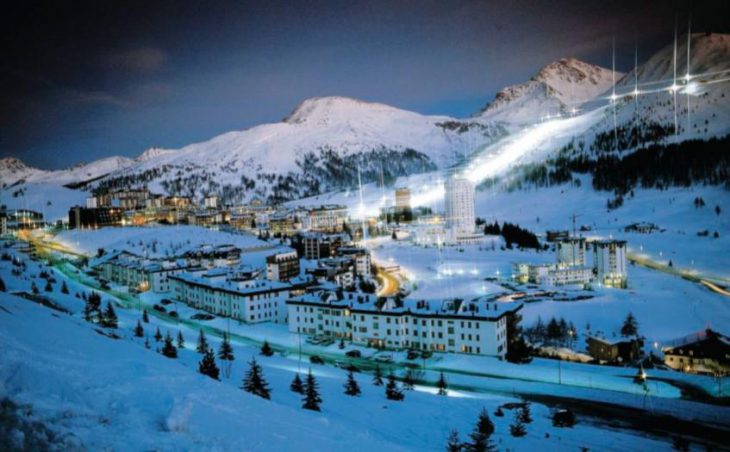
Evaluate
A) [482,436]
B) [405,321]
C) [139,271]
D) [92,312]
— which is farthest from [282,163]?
[482,436]

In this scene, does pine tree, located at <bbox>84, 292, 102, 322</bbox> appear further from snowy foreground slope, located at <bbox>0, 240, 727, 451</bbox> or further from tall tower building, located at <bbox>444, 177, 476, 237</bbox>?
tall tower building, located at <bbox>444, 177, 476, 237</bbox>

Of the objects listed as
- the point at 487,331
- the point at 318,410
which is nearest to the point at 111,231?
the point at 487,331

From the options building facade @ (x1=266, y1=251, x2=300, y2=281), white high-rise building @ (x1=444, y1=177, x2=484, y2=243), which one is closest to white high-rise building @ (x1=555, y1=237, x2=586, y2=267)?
building facade @ (x1=266, y1=251, x2=300, y2=281)

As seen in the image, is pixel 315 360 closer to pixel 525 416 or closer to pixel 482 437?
pixel 525 416

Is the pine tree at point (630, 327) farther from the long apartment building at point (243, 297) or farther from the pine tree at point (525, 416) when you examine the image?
the long apartment building at point (243, 297)

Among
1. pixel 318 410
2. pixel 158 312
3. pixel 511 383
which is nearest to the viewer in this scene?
pixel 318 410

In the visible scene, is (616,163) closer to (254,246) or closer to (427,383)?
(254,246)

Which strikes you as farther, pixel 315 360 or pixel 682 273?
pixel 682 273
